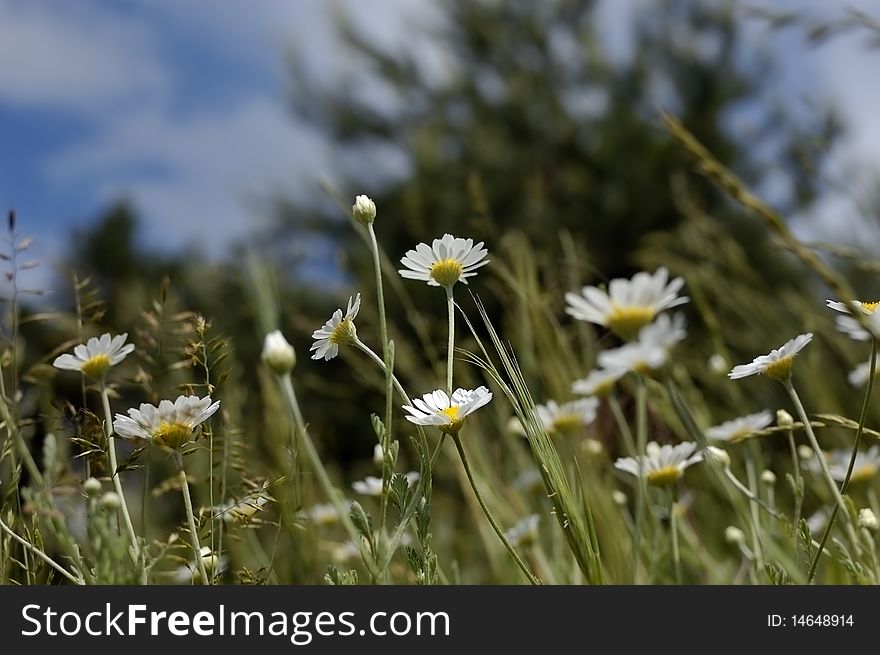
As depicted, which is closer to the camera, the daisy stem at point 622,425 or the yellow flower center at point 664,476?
the yellow flower center at point 664,476

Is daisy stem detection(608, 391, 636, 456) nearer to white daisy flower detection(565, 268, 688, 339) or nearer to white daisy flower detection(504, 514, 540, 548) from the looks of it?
white daisy flower detection(504, 514, 540, 548)

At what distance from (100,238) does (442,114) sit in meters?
3.05

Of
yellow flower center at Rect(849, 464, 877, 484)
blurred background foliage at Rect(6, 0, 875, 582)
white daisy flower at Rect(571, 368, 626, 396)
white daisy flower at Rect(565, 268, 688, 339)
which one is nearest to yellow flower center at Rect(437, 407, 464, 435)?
white daisy flower at Rect(565, 268, 688, 339)

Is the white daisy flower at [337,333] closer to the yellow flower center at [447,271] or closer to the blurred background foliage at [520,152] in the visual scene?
the yellow flower center at [447,271]

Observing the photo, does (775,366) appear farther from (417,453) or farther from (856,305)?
(417,453)

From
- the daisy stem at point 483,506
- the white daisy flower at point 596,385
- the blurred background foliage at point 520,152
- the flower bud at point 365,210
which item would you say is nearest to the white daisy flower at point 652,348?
the daisy stem at point 483,506

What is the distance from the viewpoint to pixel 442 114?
291 inches

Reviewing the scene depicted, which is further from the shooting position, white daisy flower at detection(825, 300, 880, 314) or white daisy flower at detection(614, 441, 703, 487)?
white daisy flower at detection(614, 441, 703, 487)

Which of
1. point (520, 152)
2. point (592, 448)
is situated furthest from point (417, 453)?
point (520, 152)

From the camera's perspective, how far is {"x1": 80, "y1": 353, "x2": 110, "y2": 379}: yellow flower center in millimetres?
459

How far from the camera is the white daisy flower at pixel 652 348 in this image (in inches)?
12.3

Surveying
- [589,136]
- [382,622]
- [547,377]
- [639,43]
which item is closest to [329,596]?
→ [382,622]

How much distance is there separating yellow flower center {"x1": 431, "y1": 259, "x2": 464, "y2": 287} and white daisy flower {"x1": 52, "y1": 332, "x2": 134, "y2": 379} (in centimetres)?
17

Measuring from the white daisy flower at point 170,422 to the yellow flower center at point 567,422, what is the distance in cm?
38
